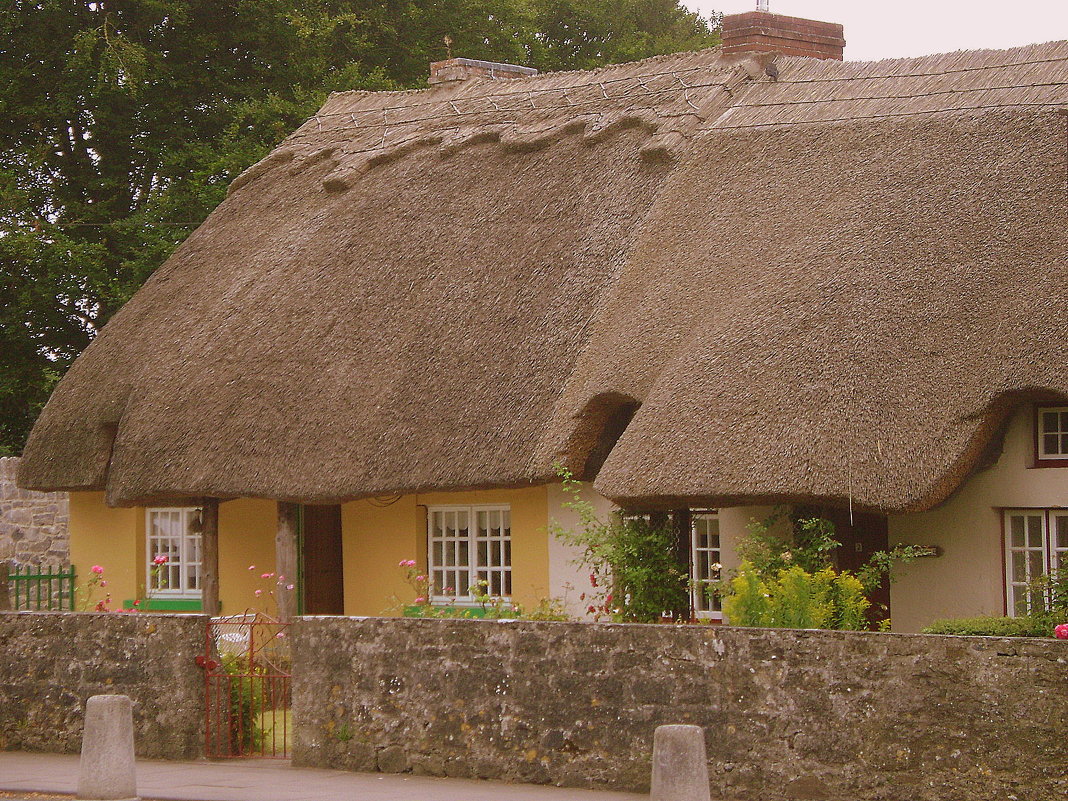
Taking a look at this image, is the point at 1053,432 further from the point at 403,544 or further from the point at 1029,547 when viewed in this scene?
the point at 403,544

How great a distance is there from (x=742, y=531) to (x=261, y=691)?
16.4 ft

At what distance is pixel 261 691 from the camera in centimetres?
1170

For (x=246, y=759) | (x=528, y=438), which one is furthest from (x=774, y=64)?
(x=246, y=759)

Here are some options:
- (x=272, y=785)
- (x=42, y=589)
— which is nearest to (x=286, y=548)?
(x=42, y=589)

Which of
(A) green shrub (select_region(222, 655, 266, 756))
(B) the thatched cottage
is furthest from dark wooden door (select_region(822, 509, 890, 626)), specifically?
(A) green shrub (select_region(222, 655, 266, 756))

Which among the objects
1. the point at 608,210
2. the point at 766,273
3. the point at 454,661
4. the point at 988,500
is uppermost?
the point at 608,210

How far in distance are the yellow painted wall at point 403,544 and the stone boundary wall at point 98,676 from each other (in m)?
5.06

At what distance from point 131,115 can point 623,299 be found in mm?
13956

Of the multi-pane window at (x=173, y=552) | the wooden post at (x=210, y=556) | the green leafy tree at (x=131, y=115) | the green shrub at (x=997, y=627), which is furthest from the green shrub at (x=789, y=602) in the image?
the green leafy tree at (x=131, y=115)

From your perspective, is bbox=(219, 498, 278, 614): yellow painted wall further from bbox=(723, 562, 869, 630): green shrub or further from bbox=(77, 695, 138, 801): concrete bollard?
bbox=(723, 562, 869, 630): green shrub

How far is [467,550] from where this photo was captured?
1702 centimetres

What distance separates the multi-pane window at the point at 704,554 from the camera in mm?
14719

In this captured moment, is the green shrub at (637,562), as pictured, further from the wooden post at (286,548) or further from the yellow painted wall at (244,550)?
the yellow painted wall at (244,550)

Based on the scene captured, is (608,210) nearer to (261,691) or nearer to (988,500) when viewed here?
(988,500)
